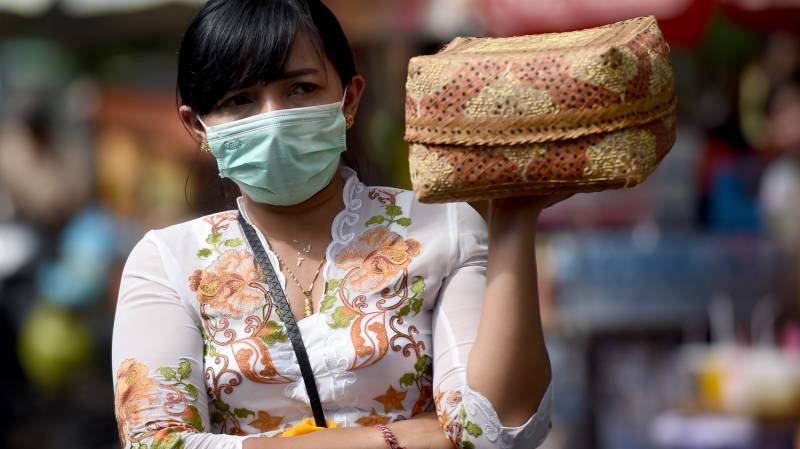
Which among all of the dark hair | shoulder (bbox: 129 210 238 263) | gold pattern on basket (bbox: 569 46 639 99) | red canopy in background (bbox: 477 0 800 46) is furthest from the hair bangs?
red canopy in background (bbox: 477 0 800 46)

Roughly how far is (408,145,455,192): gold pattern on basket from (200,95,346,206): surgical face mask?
0.34 metres

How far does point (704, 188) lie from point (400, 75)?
1.93 metres

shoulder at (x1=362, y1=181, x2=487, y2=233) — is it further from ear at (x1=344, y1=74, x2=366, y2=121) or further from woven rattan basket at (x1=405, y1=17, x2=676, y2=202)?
woven rattan basket at (x1=405, y1=17, x2=676, y2=202)

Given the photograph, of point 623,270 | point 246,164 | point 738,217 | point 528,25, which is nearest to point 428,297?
point 246,164

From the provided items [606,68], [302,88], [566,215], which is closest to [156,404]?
[302,88]

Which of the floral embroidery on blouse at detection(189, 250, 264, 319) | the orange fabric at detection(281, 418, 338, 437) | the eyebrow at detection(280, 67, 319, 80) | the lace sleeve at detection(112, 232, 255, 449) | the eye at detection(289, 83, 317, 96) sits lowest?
the orange fabric at detection(281, 418, 338, 437)

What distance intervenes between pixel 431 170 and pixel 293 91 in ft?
1.46

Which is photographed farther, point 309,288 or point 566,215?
point 566,215

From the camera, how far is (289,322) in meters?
2.40

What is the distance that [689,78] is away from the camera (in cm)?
894

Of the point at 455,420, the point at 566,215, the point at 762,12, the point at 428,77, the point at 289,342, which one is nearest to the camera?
the point at 428,77

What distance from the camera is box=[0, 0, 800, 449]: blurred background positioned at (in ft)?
17.2

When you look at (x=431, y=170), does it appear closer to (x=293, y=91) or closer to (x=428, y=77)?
(x=428, y=77)

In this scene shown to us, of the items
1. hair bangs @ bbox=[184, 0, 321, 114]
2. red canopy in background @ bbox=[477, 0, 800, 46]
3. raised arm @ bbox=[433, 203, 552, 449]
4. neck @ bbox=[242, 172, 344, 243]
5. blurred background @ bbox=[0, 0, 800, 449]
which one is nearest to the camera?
raised arm @ bbox=[433, 203, 552, 449]
